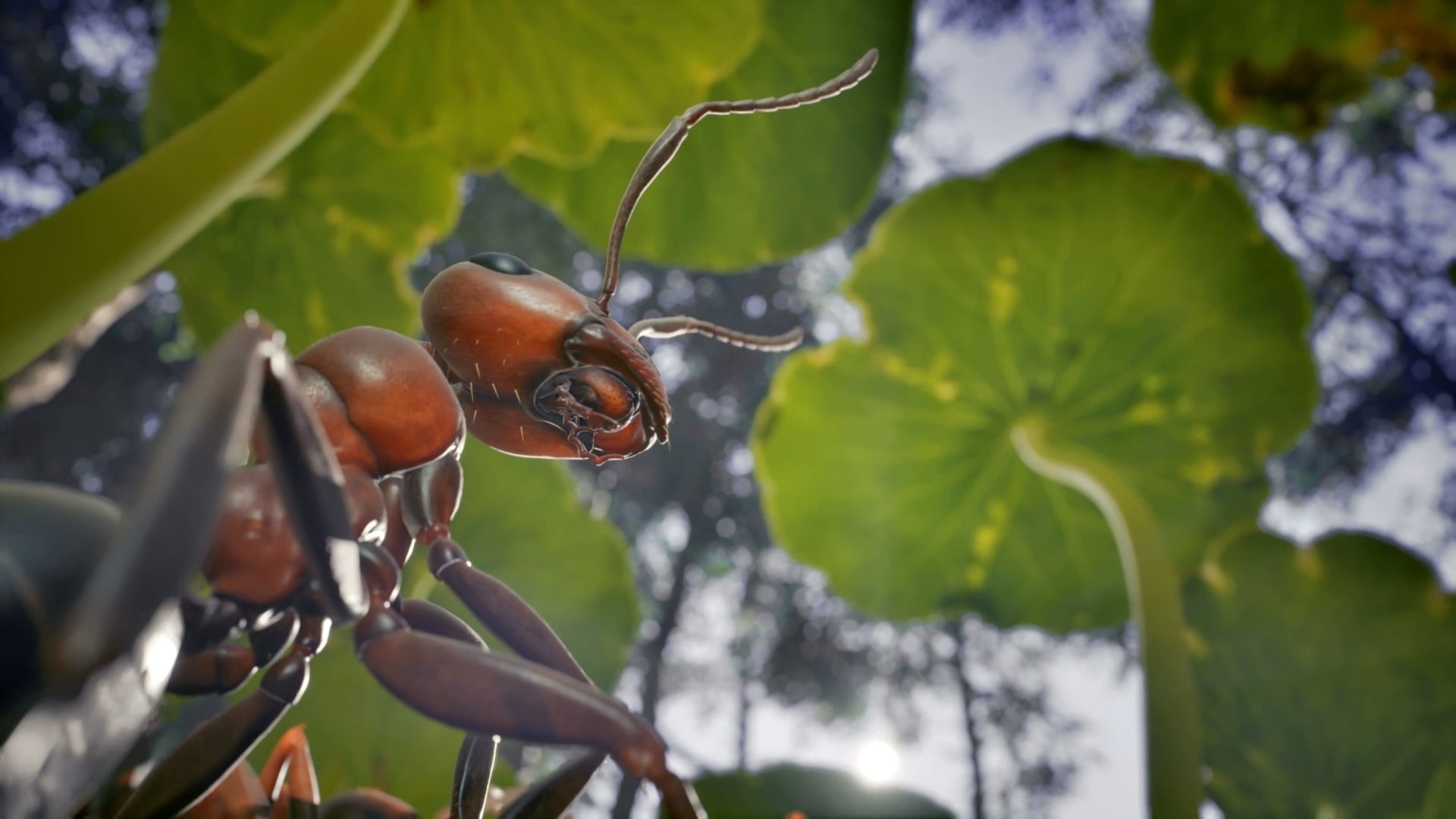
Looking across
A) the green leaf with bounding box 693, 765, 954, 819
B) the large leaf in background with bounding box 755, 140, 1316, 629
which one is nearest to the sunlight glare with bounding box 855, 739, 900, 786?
the green leaf with bounding box 693, 765, 954, 819

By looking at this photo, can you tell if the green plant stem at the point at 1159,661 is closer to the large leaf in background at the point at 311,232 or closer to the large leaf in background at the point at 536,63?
the large leaf in background at the point at 536,63

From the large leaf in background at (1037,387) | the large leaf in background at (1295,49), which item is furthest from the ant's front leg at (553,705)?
the large leaf in background at (1295,49)

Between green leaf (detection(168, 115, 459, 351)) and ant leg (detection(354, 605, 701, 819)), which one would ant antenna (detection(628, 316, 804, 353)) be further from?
green leaf (detection(168, 115, 459, 351))

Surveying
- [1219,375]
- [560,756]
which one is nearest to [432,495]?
[560,756]

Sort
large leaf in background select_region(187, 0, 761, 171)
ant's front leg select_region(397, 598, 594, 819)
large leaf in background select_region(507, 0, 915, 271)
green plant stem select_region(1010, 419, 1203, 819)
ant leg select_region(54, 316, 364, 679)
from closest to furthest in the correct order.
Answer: ant leg select_region(54, 316, 364, 679)
ant's front leg select_region(397, 598, 594, 819)
green plant stem select_region(1010, 419, 1203, 819)
large leaf in background select_region(187, 0, 761, 171)
large leaf in background select_region(507, 0, 915, 271)

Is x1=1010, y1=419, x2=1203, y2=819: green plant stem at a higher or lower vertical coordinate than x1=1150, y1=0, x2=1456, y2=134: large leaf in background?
lower

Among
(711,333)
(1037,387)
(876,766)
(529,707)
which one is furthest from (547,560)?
(529,707)
